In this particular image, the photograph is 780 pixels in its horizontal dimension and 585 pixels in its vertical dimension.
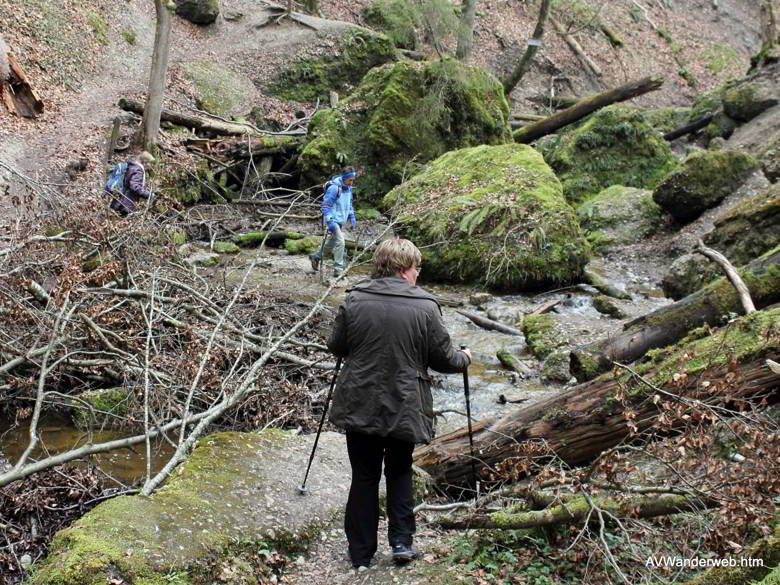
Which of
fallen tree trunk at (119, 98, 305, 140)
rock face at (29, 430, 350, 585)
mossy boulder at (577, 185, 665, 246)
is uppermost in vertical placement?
fallen tree trunk at (119, 98, 305, 140)

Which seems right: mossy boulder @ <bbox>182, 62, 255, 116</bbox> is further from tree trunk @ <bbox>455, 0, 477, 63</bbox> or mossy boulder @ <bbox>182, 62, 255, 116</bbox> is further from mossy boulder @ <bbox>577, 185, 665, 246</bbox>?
mossy boulder @ <bbox>577, 185, 665, 246</bbox>

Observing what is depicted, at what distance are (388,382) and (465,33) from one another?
21014 mm

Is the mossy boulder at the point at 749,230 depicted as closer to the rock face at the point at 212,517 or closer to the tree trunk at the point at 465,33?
the rock face at the point at 212,517

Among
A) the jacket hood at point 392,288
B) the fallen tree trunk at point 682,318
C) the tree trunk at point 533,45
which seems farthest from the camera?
the tree trunk at point 533,45

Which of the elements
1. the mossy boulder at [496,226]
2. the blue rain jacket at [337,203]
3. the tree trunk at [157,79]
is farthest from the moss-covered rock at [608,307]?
the tree trunk at [157,79]

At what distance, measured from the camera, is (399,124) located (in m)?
19.4

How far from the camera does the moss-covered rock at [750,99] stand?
20891mm

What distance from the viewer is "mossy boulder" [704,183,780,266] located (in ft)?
34.1

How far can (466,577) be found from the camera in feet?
13.3

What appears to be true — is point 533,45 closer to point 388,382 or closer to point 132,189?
point 132,189

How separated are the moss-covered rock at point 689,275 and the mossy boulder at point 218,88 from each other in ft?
50.0

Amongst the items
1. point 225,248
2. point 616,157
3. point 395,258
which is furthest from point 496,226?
point 395,258

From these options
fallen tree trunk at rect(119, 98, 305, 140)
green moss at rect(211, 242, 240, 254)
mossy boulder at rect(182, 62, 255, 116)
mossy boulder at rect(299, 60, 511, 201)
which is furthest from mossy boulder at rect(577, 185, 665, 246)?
mossy boulder at rect(182, 62, 255, 116)

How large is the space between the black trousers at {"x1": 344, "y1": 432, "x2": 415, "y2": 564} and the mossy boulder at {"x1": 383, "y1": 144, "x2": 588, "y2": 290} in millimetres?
7849
